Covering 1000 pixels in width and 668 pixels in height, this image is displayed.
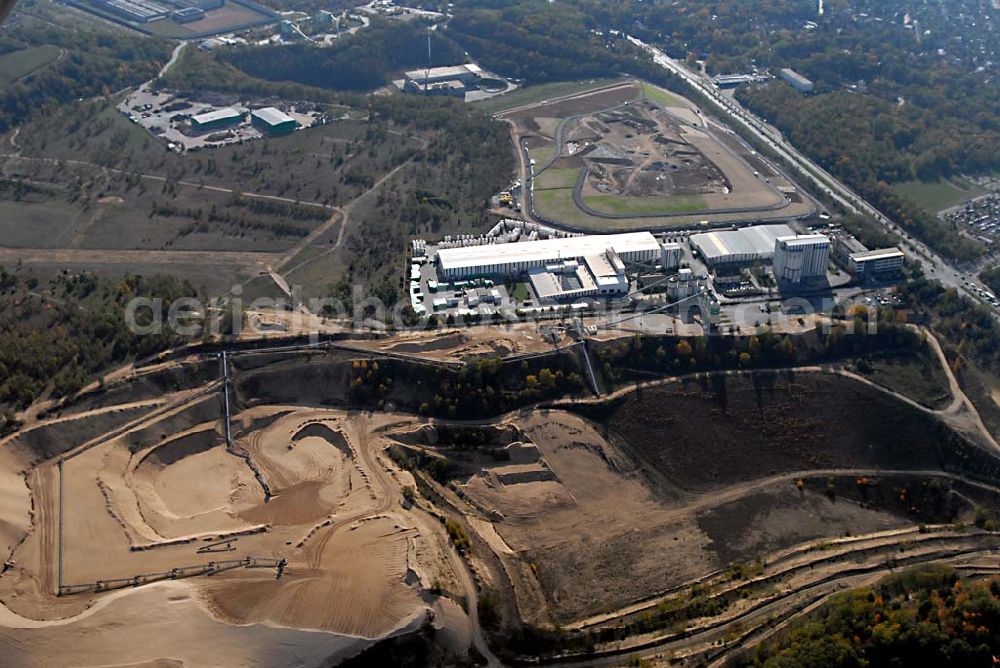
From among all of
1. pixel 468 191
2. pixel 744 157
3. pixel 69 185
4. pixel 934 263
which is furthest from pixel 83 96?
pixel 934 263

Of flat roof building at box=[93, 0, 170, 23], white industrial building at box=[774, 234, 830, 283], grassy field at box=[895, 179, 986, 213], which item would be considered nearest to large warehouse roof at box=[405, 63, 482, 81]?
flat roof building at box=[93, 0, 170, 23]

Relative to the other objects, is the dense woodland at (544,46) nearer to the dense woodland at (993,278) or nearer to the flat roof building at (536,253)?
the flat roof building at (536,253)

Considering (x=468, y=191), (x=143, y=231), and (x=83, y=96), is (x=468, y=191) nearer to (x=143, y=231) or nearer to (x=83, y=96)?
(x=143, y=231)

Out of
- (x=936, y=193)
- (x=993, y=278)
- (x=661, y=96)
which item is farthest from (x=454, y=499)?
(x=661, y=96)

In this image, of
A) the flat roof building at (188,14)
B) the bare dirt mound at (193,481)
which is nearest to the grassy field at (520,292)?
the bare dirt mound at (193,481)

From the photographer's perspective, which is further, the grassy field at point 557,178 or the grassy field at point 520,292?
the grassy field at point 557,178

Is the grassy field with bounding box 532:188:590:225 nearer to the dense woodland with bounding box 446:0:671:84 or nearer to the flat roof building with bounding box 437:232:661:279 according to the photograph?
the flat roof building with bounding box 437:232:661:279
